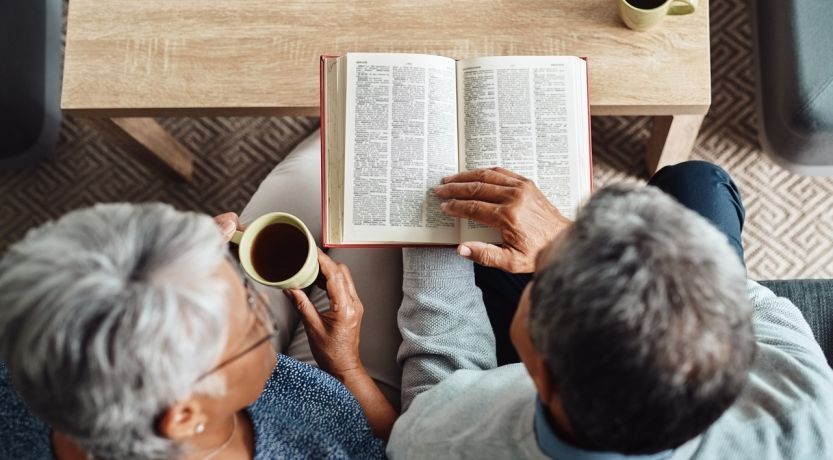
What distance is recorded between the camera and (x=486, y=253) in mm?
909

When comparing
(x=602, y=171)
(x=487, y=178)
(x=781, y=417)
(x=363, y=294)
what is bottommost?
(x=602, y=171)

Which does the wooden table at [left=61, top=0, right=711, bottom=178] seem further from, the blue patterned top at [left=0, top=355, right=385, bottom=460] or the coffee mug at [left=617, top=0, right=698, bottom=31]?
the blue patterned top at [left=0, top=355, right=385, bottom=460]

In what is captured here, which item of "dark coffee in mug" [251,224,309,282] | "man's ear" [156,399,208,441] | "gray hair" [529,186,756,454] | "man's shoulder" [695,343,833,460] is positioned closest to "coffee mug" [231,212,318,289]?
"dark coffee in mug" [251,224,309,282]

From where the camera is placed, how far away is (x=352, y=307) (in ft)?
3.15

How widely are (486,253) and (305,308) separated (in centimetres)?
26

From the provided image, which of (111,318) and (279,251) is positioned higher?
(111,318)

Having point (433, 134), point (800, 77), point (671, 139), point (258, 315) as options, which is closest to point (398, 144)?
point (433, 134)

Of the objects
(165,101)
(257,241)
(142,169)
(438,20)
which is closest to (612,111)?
(438,20)

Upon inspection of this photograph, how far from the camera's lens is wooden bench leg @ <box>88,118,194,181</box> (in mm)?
1214

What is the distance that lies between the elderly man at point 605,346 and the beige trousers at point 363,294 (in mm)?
64

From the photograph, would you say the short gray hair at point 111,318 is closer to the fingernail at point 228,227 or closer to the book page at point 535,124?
the fingernail at point 228,227

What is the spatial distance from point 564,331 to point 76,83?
87 centimetres

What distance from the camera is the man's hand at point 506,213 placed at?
0.90m

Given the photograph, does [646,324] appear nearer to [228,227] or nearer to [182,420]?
[182,420]
